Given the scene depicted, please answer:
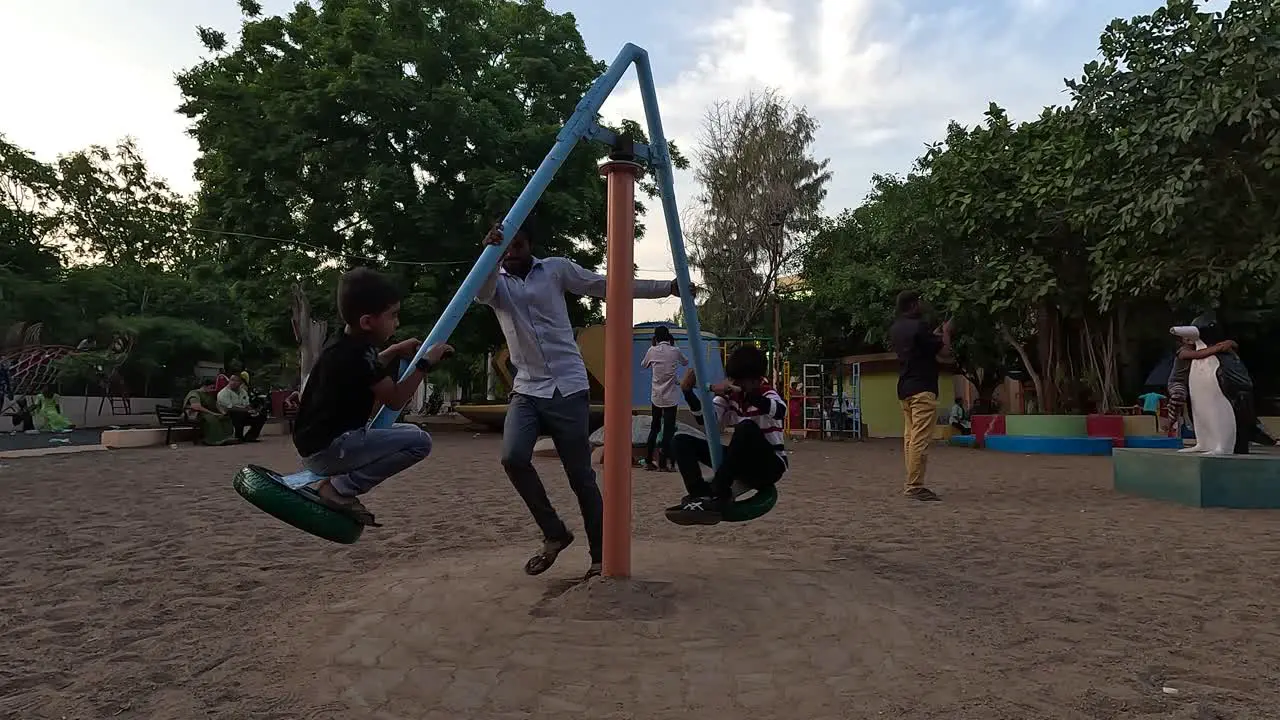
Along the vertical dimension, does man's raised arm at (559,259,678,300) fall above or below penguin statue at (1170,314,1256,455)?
above

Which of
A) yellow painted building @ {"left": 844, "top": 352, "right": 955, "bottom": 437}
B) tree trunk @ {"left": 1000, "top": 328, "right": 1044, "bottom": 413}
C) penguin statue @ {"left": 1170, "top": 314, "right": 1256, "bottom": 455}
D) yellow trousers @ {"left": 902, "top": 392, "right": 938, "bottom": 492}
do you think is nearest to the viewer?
yellow trousers @ {"left": 902, "top": 392, "right": 938, "bottom": 492}

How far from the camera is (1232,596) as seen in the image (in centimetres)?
411

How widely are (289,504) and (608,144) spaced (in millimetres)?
2246

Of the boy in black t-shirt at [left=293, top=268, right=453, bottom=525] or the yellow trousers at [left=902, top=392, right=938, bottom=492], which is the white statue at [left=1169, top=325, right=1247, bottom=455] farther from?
the boy in black t-shirt at [left=293, top=268, right=453, bottom=525]

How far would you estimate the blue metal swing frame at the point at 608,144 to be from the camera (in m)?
3.54

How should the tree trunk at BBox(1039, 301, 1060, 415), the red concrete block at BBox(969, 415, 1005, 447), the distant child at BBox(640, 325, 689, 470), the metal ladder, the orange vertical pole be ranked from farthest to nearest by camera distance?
1. the metal ladder
2. the red concrete block at BBox(969, 415, 1005, 447)
3. the tree trunk at BBox(1039, 301, 1060, 415)
4. the distant child at BBox(640, 325, 689, 470)
5. the orange vertical pole

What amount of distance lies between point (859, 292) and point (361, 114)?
44.0 feet

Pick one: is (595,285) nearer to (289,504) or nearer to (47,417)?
(289,504)

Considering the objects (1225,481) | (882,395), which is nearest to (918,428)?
(1225,481)

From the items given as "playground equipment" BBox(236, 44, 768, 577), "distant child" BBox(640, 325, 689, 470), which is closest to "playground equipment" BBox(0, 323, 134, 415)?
"distant child" BBox(640, 325, 689, 470)

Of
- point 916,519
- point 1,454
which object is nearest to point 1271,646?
point 916,519

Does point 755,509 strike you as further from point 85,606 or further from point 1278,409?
point 1278,409

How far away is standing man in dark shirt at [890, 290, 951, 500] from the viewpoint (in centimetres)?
750

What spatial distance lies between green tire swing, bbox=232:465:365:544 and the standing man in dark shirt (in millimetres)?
5548
